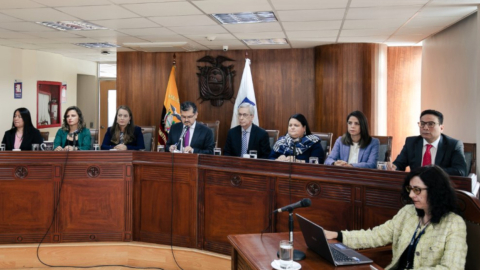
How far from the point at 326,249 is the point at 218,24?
13.7 feet

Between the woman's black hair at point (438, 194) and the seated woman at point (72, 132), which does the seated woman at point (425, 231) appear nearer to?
the woman's black hair at point (438, 194)

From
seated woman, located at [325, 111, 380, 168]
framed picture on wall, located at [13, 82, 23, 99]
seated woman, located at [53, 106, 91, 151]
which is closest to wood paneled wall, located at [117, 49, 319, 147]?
framed picture on wall, located at [13, 82, 23, 99]

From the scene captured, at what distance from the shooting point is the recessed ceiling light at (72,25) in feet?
19.5

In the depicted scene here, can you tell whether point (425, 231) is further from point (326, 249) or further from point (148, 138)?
point (148, 138)

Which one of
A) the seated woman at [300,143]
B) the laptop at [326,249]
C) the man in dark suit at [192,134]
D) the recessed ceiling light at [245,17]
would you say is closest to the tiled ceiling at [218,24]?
the recessed ceiling light at [245,17]

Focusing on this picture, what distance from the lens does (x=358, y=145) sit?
4.21m

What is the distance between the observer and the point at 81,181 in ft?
14.1

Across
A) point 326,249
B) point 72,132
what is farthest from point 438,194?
point 72,132

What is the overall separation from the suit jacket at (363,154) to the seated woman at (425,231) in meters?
1.49

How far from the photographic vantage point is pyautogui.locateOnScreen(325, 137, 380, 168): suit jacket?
4.05 m

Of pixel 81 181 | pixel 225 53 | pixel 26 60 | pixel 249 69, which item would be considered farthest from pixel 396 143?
pixel 26 60

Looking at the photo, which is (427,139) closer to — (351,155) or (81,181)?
(351,155)

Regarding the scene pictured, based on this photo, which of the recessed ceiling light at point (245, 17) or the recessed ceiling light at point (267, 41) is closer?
the recessed ceiling light at point (245, 17)

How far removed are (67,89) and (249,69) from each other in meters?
4.67
